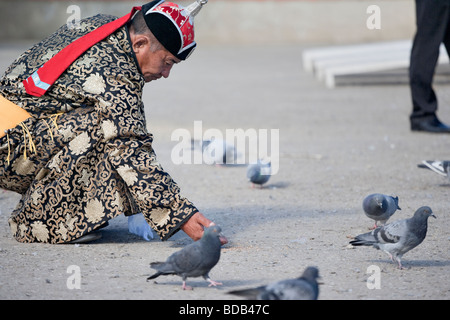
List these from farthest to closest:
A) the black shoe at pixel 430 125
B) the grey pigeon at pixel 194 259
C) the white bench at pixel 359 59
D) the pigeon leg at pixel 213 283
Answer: the white bench at pixel 359 59
the black shoe at pixel 430 125
the pigeon leg at pixel 213 283
the grey pigeon at pixel 194 259

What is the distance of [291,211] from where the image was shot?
5.00 m

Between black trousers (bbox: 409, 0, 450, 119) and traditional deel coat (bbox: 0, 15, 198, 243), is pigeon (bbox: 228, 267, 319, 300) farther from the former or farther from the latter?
black trousers (bbox: 409, 0, 450, 119)

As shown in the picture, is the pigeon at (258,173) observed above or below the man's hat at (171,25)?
below

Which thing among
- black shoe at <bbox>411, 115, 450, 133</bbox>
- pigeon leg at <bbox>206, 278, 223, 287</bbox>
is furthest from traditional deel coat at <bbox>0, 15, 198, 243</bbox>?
black shoe at <bbox>411, 115, 450, 133</bbox>

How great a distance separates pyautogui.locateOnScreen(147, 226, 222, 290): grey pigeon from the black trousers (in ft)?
16.5

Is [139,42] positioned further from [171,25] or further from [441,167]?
[441,167]

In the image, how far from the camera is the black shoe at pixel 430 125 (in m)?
7.80

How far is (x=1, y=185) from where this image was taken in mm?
4191

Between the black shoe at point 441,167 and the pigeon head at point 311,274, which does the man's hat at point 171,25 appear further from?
the black shoe at point 441,167

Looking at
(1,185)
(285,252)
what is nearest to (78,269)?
(1,185)

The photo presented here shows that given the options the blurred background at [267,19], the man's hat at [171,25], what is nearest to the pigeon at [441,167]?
the man's hat at [171,25]

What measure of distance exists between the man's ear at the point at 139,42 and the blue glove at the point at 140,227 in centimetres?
97

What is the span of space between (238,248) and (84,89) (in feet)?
4.05

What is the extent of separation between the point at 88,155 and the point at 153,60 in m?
0.65
